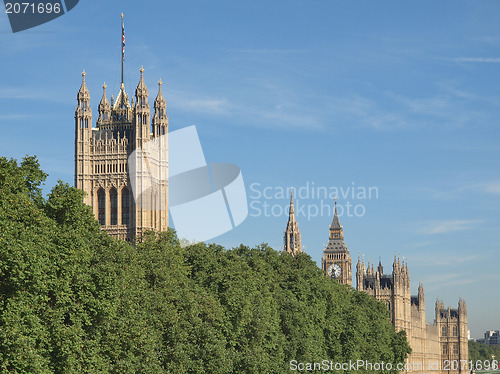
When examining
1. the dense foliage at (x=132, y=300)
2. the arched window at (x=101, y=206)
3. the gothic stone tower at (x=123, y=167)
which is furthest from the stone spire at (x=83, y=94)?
the dense foliage at (x=132, y=300)

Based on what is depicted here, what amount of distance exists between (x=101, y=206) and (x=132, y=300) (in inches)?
4767

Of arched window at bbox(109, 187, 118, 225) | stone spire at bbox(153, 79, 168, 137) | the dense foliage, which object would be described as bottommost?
the dense foliage

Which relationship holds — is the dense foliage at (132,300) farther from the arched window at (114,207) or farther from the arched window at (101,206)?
the arched window at (101,206)

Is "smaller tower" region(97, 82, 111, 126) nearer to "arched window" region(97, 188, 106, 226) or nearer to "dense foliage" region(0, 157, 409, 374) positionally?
"arched window" region(97, 188, 106, 226)

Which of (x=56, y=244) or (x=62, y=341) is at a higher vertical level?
(x=56, y=244)

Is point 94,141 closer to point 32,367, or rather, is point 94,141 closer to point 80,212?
point 80,212

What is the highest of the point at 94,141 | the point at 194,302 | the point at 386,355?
the point at 94,141

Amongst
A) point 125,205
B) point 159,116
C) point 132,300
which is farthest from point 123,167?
point 132,300

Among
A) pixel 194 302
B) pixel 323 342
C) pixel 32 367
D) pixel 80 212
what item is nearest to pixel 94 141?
pixel 323 342

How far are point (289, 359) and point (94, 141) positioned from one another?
325ft

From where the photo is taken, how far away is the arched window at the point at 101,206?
181m

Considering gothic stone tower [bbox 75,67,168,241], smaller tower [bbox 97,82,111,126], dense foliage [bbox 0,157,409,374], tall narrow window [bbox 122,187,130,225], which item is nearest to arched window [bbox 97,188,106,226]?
gothic stone tower [bbox 75,67,168,241]

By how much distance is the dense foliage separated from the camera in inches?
1943

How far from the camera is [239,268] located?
293 feet
